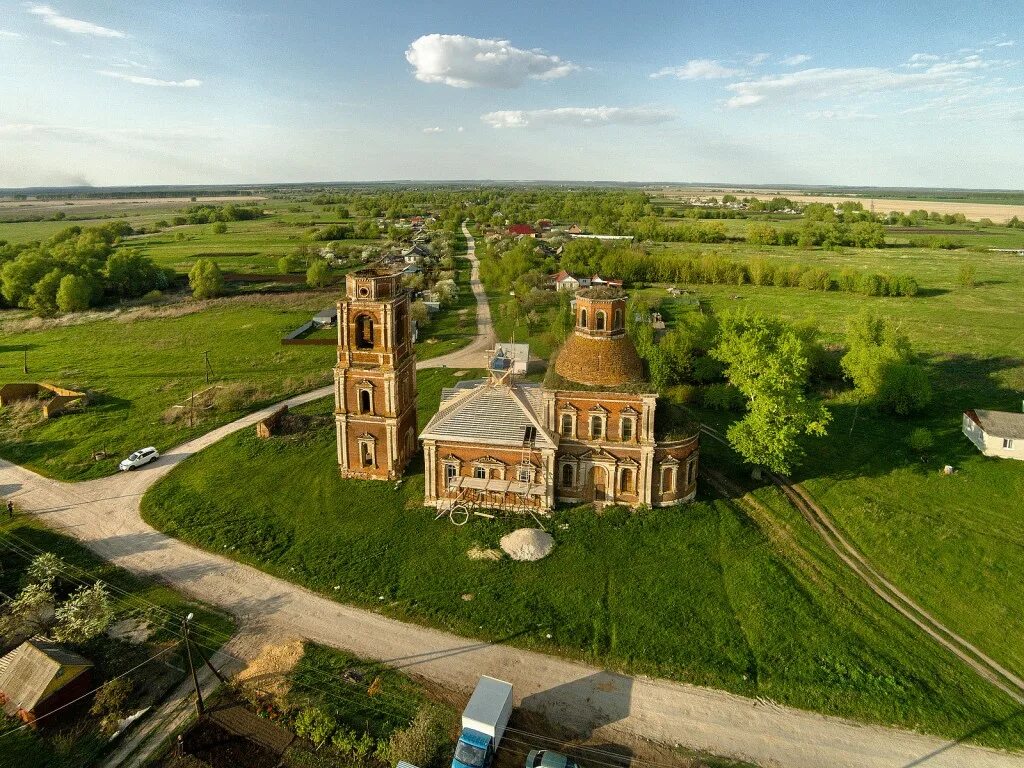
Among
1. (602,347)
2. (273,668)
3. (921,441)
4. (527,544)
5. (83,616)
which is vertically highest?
(602,347)

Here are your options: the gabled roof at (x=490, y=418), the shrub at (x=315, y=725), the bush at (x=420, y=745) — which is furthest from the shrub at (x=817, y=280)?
the shrub at (x=315, y=725)

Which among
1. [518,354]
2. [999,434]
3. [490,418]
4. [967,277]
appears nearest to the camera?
[490,418]

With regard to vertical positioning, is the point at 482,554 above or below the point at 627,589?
above

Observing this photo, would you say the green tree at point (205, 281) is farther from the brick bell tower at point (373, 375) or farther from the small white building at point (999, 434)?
the small white building at point (999, 434)

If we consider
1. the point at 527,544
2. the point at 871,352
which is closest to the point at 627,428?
the point at 527,544

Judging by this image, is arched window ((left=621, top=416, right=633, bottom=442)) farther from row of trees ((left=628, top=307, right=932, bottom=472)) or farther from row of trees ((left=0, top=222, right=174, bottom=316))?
row of trees ((left=0, top=222, right=174, bottom=316))

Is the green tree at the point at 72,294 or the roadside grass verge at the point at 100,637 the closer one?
the roadside grass verge at the point at 100,637

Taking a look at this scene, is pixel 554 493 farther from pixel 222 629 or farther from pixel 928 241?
pixel 928 241

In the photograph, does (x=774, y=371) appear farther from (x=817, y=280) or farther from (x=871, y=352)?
(x=817, y=280)
